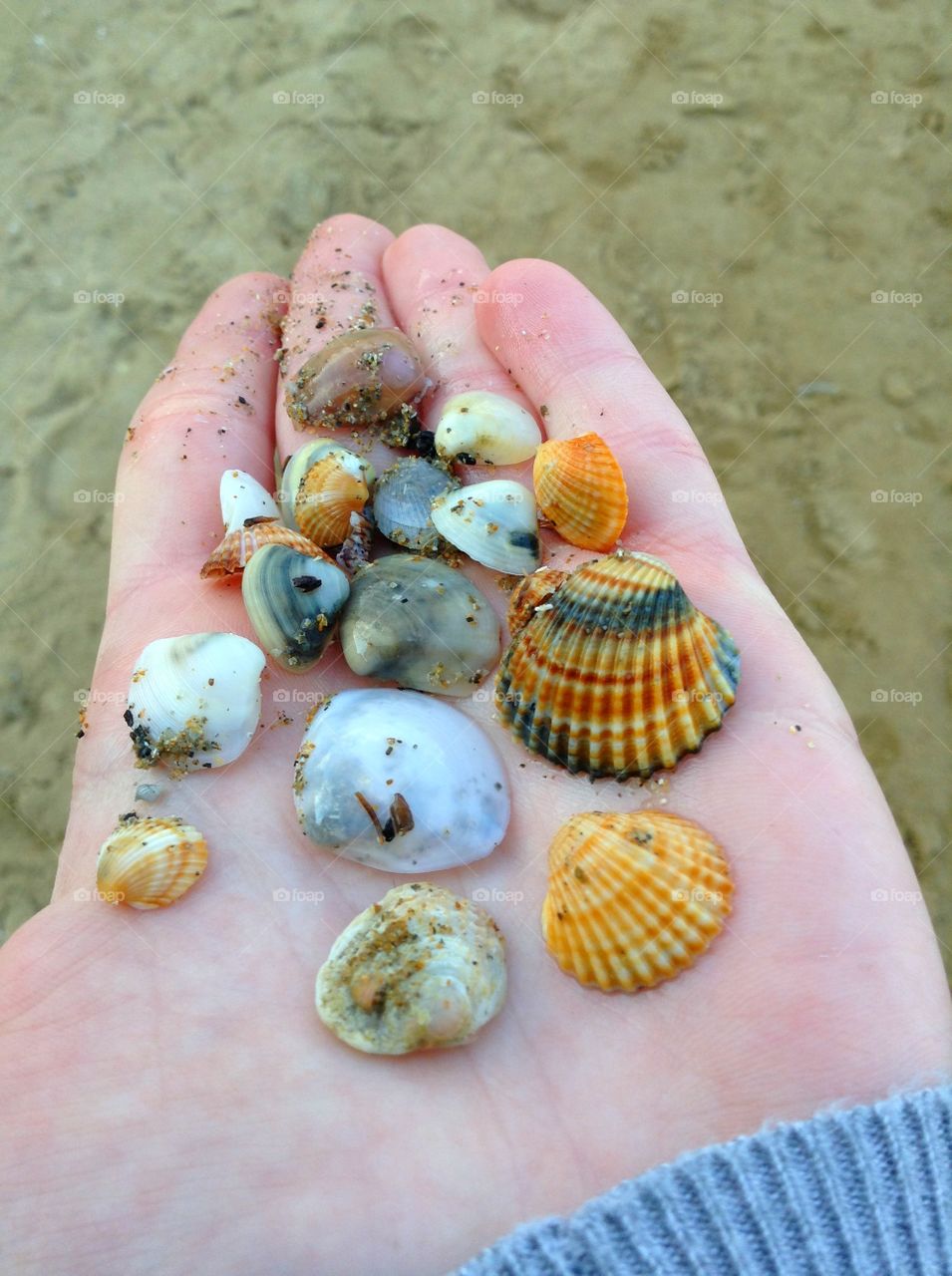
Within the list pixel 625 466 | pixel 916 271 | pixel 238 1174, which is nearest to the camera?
pixel 238 1174

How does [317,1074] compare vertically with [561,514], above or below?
below

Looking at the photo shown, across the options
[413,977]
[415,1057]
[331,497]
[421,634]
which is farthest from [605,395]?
[415,1057]

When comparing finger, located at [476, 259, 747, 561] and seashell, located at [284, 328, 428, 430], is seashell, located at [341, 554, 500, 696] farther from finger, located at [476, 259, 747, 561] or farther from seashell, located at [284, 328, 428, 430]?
seashell, located at [284, 328, 428, 430]

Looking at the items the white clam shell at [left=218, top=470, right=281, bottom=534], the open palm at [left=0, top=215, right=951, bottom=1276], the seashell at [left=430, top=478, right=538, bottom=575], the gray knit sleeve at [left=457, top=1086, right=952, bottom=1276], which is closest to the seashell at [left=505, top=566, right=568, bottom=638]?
the seashell at [left=430, top=478, right=538, bottom=575]

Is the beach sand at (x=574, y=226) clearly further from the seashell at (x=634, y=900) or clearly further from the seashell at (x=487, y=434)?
A: the seashell at (x=634, y=900)

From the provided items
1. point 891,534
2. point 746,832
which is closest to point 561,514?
point 746,832

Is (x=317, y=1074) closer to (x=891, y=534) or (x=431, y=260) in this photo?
(x=431, y=260)

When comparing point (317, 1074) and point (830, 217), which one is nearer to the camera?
point (317, 1074)

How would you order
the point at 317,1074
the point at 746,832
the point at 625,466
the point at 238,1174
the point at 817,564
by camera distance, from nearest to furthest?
the point at 238,1174 < the point at 317,1074 < the point at 746,832 < the point at 625,466 < the point at 817,564
